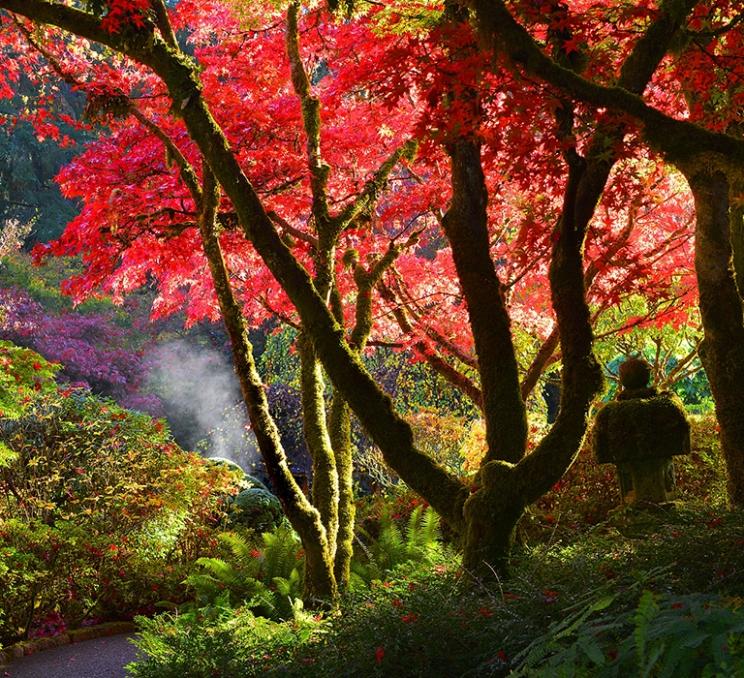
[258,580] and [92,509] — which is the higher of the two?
Result: [92,509]

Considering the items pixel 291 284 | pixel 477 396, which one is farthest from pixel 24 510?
pixel 291 284

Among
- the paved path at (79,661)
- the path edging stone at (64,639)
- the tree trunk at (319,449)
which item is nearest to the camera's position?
the tree trunk at (319,449)

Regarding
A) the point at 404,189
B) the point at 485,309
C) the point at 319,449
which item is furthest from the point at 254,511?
the point at 485,309

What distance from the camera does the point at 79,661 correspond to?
23.9 feet

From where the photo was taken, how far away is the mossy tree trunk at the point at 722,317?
4.76 metres

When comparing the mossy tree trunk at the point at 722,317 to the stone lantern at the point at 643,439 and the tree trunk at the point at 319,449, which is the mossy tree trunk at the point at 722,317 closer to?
the stone lantern at the point at 643,439

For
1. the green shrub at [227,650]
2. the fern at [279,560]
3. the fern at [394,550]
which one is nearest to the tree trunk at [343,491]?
the green shrub at [227,650]

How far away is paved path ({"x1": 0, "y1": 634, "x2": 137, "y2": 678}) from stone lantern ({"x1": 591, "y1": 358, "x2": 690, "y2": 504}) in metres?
3.92

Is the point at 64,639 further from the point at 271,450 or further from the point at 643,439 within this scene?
the point at 643,439

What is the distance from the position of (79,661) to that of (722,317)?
18.6 feet

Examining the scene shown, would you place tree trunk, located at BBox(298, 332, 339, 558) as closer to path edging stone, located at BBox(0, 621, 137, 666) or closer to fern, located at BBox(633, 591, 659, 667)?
path edging stone, located at BBox(0, 621, 137, 666)

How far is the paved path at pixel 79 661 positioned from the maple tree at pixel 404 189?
7.56 ft

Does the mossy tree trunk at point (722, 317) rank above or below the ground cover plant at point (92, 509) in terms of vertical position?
below

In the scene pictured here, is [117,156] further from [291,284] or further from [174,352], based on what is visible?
[174,352]
